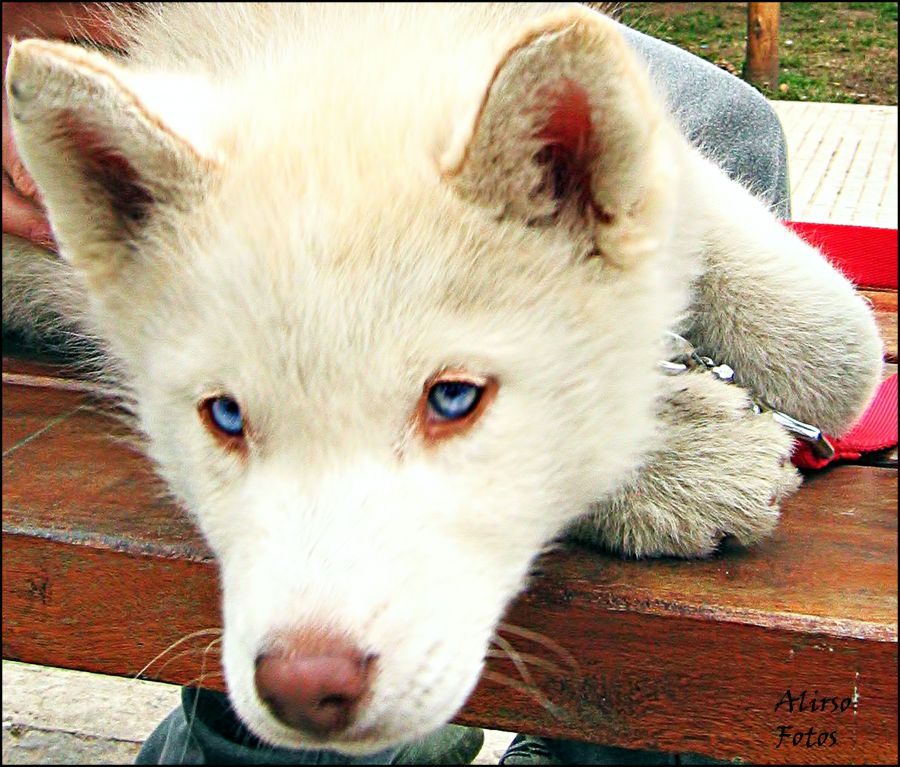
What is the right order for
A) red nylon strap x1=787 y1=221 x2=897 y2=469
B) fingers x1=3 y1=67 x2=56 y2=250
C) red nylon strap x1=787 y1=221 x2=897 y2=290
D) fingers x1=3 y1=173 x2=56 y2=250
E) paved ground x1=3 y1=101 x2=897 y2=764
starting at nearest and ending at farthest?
fingers x1=3 y1=67 x2=56 y2=250, fingers x1=3 y1=173 x2=56 y2=250, red nylon strap x1=787 y1=221 x2=897 y2=469, red nylon strap x1=787 y1=221 x2=897 y2=290, paved ground x1=3 y1=101 x2=897 y2=764

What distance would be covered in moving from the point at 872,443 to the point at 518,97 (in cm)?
134

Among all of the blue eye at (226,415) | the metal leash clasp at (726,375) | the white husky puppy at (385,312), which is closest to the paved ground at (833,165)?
the metal leash clasp at (726,375)

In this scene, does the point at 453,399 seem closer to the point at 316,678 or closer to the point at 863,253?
the point at 316,678

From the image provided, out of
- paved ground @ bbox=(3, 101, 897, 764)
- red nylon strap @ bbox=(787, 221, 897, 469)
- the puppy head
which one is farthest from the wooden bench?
paved ground @ bbox=(3, 101, 897, 764)

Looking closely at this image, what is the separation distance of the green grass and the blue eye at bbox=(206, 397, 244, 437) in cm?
102

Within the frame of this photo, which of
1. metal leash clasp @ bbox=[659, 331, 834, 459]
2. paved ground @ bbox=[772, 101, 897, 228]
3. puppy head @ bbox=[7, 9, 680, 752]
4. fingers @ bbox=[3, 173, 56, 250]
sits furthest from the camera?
paved ground @ bbox=[772, 101, 897, 228]

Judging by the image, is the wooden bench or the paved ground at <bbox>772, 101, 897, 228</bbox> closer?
the wooden bench

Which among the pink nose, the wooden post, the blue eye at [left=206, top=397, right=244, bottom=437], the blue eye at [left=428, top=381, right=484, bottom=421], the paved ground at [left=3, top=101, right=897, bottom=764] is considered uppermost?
the wooden post

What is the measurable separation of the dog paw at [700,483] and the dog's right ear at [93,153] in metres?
0.92

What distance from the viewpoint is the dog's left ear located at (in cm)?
150

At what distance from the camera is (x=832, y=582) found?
1758 mm

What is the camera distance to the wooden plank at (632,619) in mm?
1676

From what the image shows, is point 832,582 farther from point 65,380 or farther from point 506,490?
point 65,380

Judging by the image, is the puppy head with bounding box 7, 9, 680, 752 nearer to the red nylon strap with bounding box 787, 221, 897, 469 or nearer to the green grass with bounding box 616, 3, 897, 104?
the green grass with bounding box 616, 3, 897, 104
